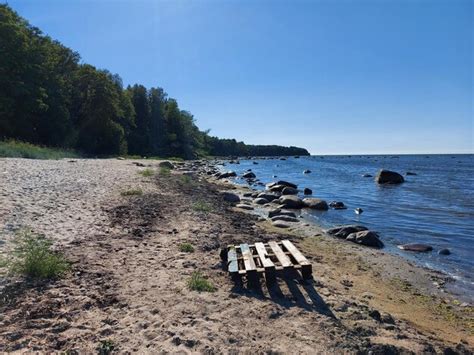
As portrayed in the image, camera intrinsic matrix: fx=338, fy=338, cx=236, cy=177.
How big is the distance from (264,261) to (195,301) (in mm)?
1883

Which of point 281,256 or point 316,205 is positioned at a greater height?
point 281,256

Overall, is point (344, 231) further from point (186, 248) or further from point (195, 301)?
point (195, 301)

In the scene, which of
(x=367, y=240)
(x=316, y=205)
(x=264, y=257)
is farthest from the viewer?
(x=316, y=205)

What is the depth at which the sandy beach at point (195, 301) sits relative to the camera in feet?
15.3

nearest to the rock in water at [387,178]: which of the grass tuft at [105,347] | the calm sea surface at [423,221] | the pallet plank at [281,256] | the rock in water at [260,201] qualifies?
the calm sea surface at [423,221]

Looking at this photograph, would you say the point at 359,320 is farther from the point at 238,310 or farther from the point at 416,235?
the point at 416,235

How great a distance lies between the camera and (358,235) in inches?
504

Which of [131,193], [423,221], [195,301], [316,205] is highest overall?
[131,193]

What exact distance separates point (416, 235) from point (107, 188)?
14642 millimetres

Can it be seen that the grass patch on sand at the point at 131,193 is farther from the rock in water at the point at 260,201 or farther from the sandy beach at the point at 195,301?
the rock in water at the point at 260,201

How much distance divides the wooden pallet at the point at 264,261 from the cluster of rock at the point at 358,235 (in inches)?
206

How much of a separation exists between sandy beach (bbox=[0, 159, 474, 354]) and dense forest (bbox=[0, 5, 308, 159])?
37212 millimetres

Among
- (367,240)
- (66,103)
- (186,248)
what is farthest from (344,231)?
(66,103)

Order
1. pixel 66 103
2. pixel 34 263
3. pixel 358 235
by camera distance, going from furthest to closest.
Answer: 1. pixel 66 103
2. pixel 358 235
3. pixel 34 263
